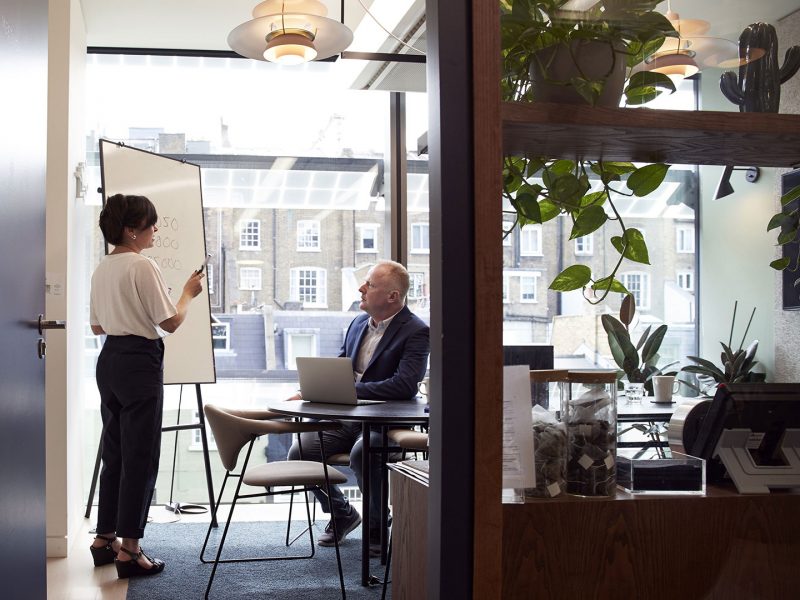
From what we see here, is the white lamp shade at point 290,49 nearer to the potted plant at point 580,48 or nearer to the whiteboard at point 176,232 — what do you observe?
the whiteboard at point 176,232

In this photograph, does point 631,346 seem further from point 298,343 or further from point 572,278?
point 298,343

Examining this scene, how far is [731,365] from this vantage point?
1.36 m

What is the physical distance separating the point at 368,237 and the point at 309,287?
20.2 inches

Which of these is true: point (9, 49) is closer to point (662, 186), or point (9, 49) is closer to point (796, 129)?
point (662, 186)

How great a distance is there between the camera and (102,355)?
12.6ft

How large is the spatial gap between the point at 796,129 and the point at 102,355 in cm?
321

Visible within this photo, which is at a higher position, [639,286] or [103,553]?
[639,286]

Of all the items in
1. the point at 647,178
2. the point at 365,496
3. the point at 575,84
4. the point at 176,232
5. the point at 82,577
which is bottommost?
the point at 82,577

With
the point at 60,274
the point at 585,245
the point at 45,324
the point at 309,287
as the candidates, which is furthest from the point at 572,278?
the point at 309,287

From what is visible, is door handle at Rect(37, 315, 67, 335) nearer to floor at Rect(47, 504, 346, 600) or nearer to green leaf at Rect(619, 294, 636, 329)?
green leaf at Rect(619, 294, 636, 329)

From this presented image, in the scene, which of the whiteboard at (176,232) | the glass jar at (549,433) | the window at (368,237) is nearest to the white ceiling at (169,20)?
the whiteboard at (176,232)

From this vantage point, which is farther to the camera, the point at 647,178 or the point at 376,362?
the point at 376,362

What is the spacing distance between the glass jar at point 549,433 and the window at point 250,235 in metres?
4.34

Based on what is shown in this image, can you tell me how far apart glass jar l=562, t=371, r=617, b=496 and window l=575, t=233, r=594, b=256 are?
179 mm
